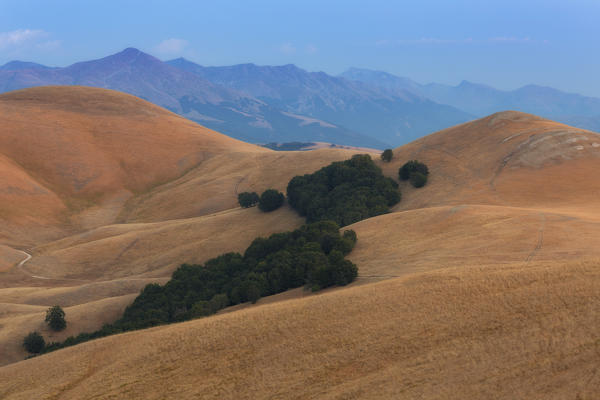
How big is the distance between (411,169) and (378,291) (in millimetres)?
49395

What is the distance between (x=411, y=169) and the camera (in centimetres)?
6962

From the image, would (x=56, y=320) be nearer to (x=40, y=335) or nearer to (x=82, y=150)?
(x=40, y=335)

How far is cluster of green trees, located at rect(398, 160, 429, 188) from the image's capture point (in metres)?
66.7

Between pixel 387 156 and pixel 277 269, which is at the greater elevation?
pixel 387 156

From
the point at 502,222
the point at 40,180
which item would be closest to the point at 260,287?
the point at 502,222

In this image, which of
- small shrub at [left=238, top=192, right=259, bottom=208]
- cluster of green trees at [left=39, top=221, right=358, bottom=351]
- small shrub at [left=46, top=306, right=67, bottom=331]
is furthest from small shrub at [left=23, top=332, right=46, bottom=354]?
small shrub at [left=238, top=192, right=259, bottom=208]

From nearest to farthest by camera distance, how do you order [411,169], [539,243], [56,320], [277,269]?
[539,243] < [56,320] < [277,269] < [411,169]

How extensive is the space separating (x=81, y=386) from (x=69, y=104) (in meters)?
147

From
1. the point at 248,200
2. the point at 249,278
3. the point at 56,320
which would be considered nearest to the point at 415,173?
Answer: the point at 248,200

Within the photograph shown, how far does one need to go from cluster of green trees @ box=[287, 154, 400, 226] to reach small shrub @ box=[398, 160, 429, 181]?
7.65 ft

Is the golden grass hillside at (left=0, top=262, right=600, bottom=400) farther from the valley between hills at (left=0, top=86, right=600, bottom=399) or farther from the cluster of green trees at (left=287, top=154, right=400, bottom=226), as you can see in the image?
the cluster of green trees at (left=287, top=154, right=400, bottom=226)

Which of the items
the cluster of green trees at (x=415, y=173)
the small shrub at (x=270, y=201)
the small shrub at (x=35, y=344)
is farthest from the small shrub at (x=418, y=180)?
the small shrub at (x=35, y=344)

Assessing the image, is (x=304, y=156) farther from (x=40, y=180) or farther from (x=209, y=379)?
Answer: (x=209, y=379)

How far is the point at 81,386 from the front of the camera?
20438 millimetres
